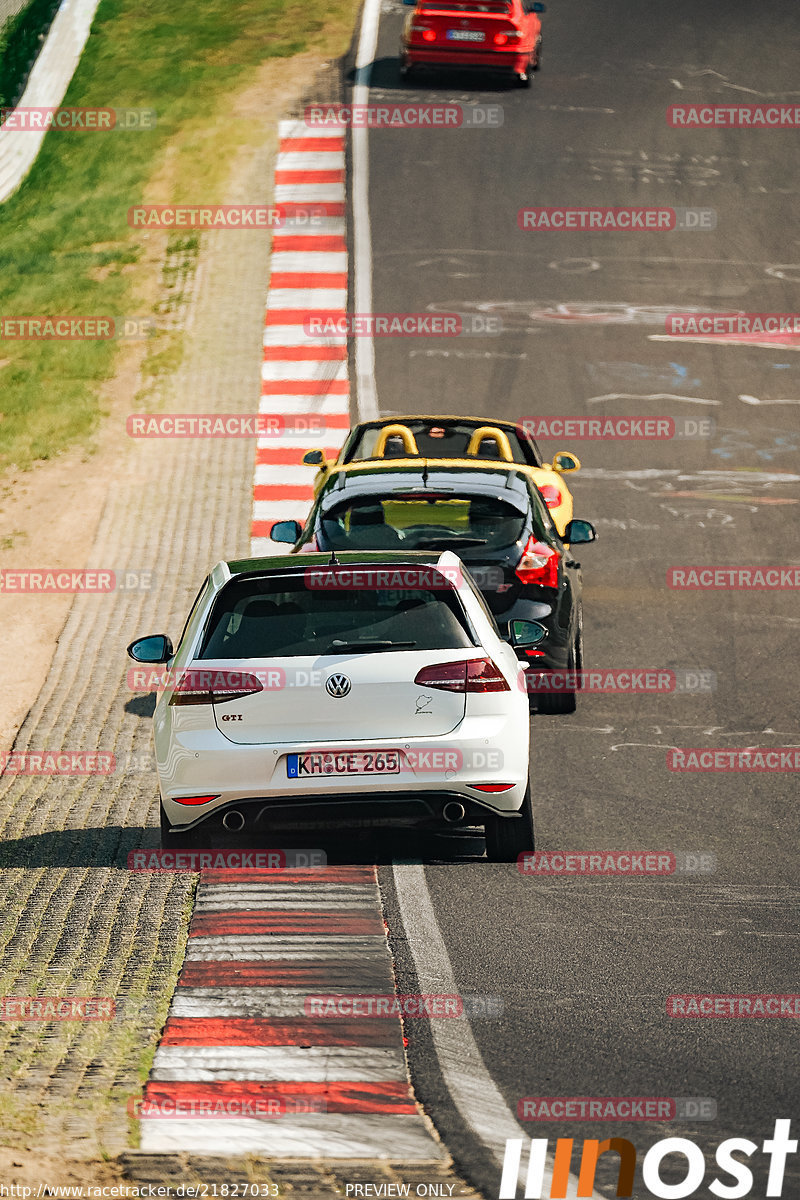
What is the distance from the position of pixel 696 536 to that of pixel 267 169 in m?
13.6

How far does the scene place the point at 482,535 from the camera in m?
11.6

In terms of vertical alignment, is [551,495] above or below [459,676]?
below

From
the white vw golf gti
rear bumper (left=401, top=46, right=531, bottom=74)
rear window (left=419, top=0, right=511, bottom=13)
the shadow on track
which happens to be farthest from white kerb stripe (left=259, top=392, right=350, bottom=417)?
the white vw golf gti

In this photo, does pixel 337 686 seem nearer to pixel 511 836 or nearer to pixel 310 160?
pixel 511 836

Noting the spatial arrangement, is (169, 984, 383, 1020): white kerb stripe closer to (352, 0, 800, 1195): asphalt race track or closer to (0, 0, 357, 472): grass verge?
(352, 0, 800, 1195): asphalt race track

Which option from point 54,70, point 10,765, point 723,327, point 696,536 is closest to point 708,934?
point 10,765

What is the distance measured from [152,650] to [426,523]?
125 inches

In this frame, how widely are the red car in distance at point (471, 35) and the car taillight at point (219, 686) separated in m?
22.7

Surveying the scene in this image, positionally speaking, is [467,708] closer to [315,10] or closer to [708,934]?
[708,934]

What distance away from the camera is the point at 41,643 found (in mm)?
15273

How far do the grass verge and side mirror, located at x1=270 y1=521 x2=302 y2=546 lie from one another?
26.1 ft

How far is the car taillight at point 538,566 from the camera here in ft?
37.7

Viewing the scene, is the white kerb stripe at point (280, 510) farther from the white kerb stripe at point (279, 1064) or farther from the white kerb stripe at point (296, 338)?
the white kerb stripe at point (279, 1064)

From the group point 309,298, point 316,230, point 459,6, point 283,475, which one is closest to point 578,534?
point 283,475
